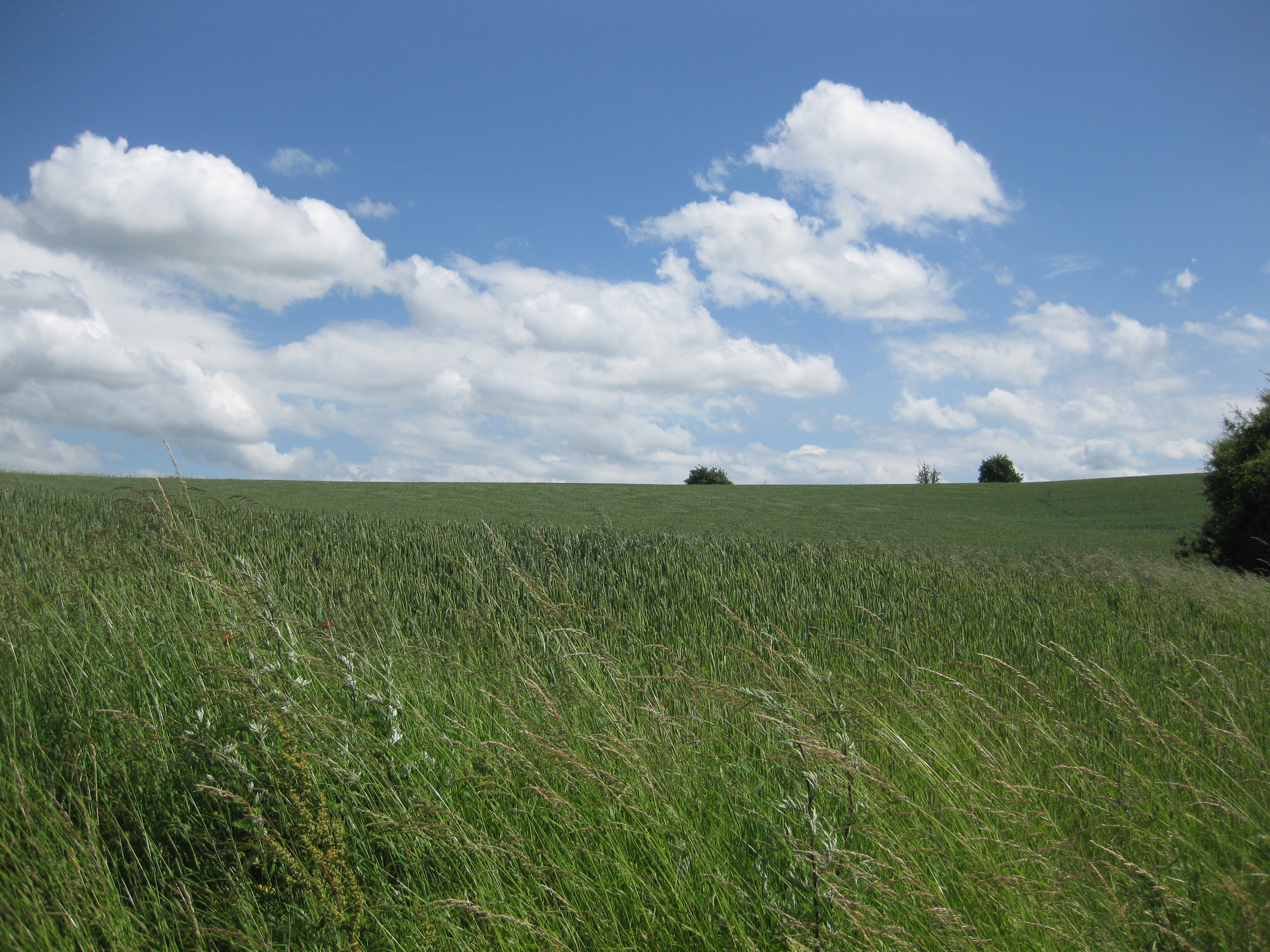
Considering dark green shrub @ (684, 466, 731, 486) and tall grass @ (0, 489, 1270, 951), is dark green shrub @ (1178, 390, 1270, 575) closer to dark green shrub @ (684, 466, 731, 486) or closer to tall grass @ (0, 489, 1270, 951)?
tall grass @ (0, 489, 1270, 951)

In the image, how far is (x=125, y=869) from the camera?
271 centimetres

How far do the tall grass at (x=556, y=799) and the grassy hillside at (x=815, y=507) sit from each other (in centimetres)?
1205

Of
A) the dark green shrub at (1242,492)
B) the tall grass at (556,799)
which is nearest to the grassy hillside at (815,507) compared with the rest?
the dark green shrub at (1242,492)

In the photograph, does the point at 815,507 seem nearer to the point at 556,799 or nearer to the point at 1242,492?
the point at 1242,492

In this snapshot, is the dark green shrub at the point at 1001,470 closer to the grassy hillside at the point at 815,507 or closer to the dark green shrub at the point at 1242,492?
the grassy hillside at the point at 815,507

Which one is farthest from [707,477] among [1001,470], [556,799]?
[556,799]

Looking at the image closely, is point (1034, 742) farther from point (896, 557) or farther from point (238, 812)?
point (896, 557)

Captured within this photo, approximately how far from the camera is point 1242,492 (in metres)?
14.8

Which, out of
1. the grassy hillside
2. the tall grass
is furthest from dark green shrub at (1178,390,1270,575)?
the tall grass

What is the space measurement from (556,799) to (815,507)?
1114 inches

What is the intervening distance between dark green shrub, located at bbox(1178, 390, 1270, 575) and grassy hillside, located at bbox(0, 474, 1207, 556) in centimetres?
203

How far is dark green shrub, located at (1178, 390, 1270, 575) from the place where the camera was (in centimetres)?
1438

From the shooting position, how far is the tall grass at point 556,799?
6.98 feet

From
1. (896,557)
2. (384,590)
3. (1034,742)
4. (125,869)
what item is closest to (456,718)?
(125,869)
